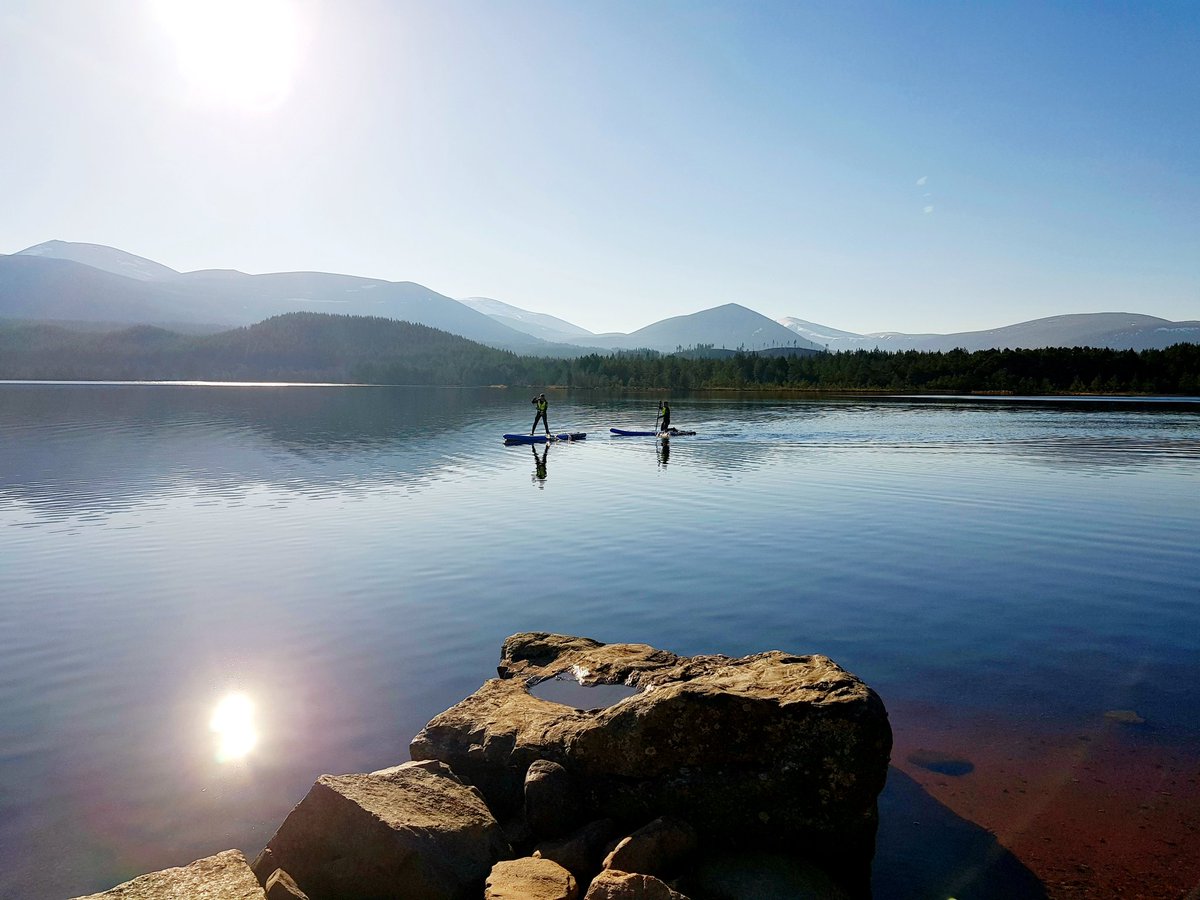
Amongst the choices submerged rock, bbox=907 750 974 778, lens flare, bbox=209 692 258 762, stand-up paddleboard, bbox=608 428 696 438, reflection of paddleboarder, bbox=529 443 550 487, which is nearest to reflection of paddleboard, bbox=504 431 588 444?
reflection of paddleboarder, bbox=529 443 550 487

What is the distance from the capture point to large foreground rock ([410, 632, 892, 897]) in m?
8.77

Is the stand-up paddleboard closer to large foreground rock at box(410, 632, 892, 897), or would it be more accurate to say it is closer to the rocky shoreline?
large foreground rock at box(410, 632, 892, 897)

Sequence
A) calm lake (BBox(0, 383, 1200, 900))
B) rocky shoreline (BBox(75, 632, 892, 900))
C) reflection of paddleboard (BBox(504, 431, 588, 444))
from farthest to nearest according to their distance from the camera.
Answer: reflection of paddleboard (BBox(504, 431, 588, 444)), calm lake (BBox(0, 383, 1200, 900)), rocky shoreline (BBox(75, 632, 892, 900))

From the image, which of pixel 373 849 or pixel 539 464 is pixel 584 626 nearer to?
pixel 373 849

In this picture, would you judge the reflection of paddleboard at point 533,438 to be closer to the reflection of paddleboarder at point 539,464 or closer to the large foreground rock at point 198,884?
the reflection of paddleboarder at point 539,464

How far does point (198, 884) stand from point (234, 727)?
6.06 m

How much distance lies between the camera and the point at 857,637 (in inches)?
650

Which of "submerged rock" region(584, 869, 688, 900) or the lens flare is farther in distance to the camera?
the lens flare

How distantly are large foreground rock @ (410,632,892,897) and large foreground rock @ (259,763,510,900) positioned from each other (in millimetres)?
1554

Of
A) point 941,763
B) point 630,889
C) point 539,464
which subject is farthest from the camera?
point 539,464

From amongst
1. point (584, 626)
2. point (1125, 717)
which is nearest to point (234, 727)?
point (584, 626)

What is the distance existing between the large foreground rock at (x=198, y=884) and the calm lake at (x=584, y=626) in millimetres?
2207

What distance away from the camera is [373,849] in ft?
26.5

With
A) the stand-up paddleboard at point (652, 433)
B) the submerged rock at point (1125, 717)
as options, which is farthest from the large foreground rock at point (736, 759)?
the stand-up paddleboard at point (652, 433)
